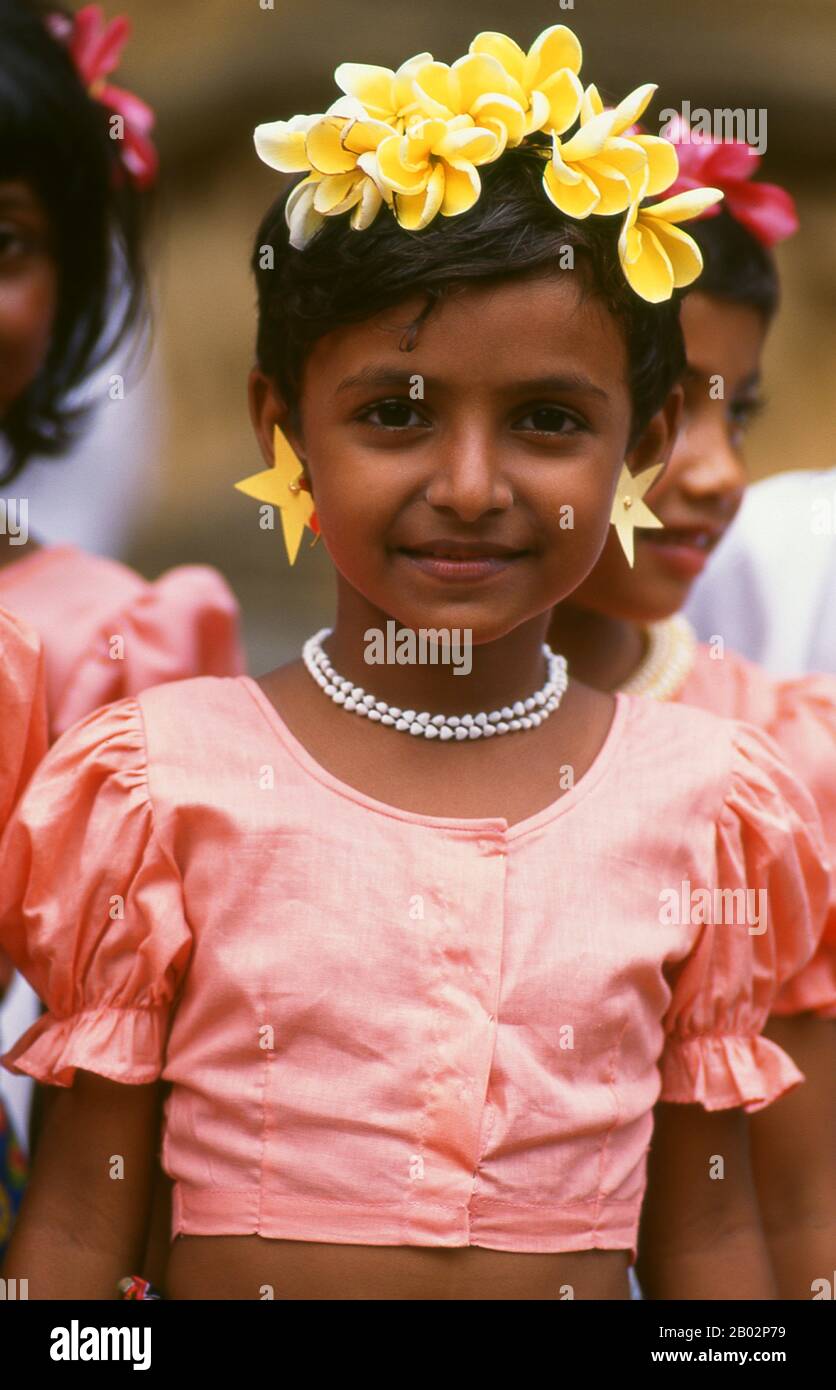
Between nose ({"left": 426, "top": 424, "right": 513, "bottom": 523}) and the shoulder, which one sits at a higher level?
nose ({"left": 426, "top": 424, "right": 513, "bottom": 523})

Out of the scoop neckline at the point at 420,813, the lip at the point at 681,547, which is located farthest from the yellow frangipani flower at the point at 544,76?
the lip at the point at 681,547

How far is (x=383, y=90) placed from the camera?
1.48 metres

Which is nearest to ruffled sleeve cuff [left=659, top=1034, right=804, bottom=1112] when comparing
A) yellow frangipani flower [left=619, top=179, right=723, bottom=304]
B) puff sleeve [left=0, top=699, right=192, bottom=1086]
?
puff sleeve [left=0, top=699, right=192, bottom=1086]

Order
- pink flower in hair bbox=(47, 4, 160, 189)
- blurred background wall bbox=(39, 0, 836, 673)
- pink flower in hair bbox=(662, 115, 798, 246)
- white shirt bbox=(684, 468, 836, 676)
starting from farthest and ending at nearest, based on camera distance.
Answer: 1. blurred background wall bbox=(39, 0, 836, 673)
2. white shirt bbox=(684, 468, 836, 676)
3. pink flower in hair bbox=(47, 4, 160, 189)
4. pink flower in hair bbox=(662, 115, 798, 246)

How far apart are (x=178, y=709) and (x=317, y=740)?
13cm

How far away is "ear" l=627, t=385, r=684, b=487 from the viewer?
1685 millimetres

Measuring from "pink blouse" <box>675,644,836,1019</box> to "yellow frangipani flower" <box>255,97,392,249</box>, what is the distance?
74 centimetres

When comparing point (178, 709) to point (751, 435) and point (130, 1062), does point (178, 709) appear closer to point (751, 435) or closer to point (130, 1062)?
point (130, 1062)

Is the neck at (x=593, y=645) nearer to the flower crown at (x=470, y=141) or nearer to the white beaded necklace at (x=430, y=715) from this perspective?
the white beaded necklace at (x=430, y=715)

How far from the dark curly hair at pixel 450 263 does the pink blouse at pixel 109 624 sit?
0.56 m

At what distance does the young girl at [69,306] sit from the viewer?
2.07 m

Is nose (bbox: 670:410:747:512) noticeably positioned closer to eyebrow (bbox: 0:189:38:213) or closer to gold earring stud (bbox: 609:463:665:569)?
gold earring stud (bbox: 609:463:665:569)

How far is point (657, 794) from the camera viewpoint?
160cm
